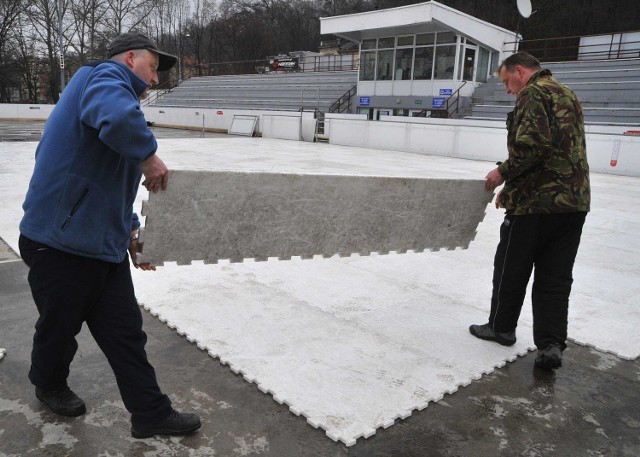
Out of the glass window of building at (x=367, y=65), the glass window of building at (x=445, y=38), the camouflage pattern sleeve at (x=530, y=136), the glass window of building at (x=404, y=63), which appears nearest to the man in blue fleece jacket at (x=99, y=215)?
the camouflage pattern sleeve at (x=530, y=136)

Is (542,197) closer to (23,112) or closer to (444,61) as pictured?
(444,61)

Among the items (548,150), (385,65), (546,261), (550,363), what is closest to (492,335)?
(550,363)

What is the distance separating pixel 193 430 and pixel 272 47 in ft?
208

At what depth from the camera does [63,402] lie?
234cm

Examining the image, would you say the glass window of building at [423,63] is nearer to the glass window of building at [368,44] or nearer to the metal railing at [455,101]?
the metal railing at [455,101]

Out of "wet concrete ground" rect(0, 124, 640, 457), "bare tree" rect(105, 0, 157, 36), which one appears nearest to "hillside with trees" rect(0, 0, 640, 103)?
"bare tree" rect(105, 0, 157, 36)

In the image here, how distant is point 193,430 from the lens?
7.38 ft

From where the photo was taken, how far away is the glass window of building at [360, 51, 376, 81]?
27272mm

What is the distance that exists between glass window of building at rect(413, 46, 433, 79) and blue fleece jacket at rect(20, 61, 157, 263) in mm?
25055

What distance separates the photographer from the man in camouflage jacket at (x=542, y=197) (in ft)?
9.22

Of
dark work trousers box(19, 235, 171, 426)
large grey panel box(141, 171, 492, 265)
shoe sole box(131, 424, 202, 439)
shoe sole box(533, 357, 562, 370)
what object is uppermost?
large grey panel box(141, 171, 492, 265)

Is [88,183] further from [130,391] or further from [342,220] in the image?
[342,220]

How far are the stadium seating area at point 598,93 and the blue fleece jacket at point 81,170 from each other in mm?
18826

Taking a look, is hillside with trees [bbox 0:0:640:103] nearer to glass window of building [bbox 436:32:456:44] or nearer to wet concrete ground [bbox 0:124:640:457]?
glass window of building [bbox 436:32:456:44]
